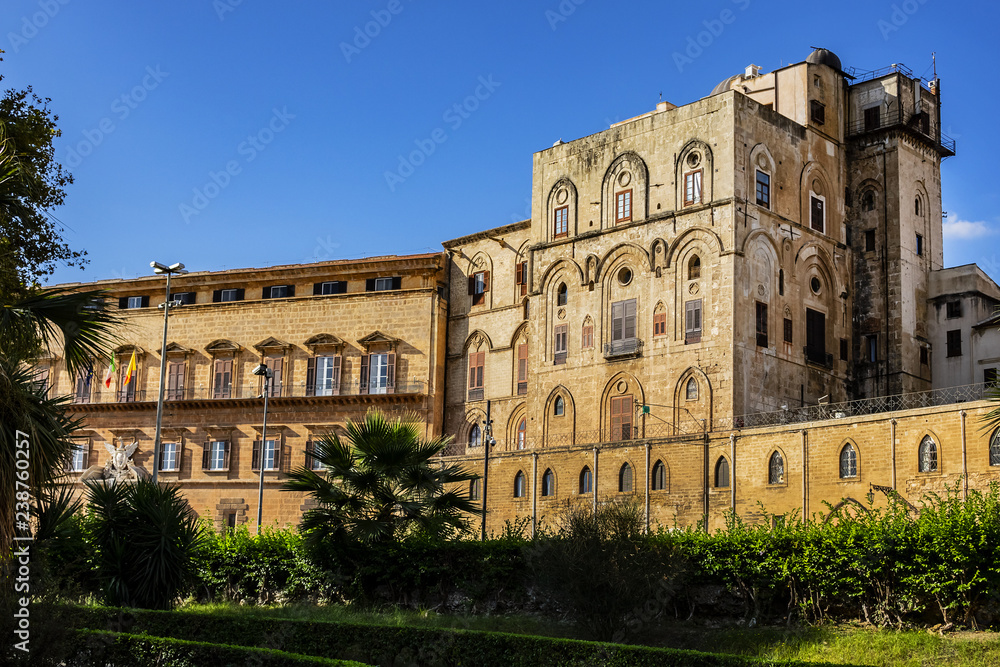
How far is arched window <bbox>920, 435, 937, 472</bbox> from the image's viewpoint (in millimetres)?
31792

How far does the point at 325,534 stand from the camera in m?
23.0

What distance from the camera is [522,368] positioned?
153 feet

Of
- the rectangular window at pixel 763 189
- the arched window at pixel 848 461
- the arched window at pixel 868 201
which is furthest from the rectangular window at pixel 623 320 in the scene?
the arched window at pixel 868 201

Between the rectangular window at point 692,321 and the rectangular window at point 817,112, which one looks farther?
the rectangular window at point 817,112

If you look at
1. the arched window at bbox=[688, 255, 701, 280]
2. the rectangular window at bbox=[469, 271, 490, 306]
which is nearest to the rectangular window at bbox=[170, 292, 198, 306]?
the rectangular window at bbox=[469, 271, 490, 306]

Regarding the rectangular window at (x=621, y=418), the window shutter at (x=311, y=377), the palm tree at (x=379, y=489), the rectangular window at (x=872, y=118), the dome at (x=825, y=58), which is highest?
the dome at (x=825, y=58)

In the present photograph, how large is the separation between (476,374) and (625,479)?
11334mm

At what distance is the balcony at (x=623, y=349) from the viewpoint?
1581 inches

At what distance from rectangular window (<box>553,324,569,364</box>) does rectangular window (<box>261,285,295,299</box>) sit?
1468cm

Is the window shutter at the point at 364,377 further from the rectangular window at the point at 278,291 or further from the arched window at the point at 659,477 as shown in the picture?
the arched window at the point at 659,477

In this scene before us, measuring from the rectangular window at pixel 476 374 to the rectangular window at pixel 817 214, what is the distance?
14.7 m

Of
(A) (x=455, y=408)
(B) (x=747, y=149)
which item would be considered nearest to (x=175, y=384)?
(A) (x=455, y=408)

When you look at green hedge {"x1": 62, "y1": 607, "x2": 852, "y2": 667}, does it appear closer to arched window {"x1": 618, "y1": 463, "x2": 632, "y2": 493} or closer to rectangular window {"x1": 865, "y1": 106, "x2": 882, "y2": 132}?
arched window {"x1": 618, "y1": 463, "x2": 632, "y2": 493}

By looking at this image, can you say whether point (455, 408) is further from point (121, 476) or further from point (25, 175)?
point (25, 175)
